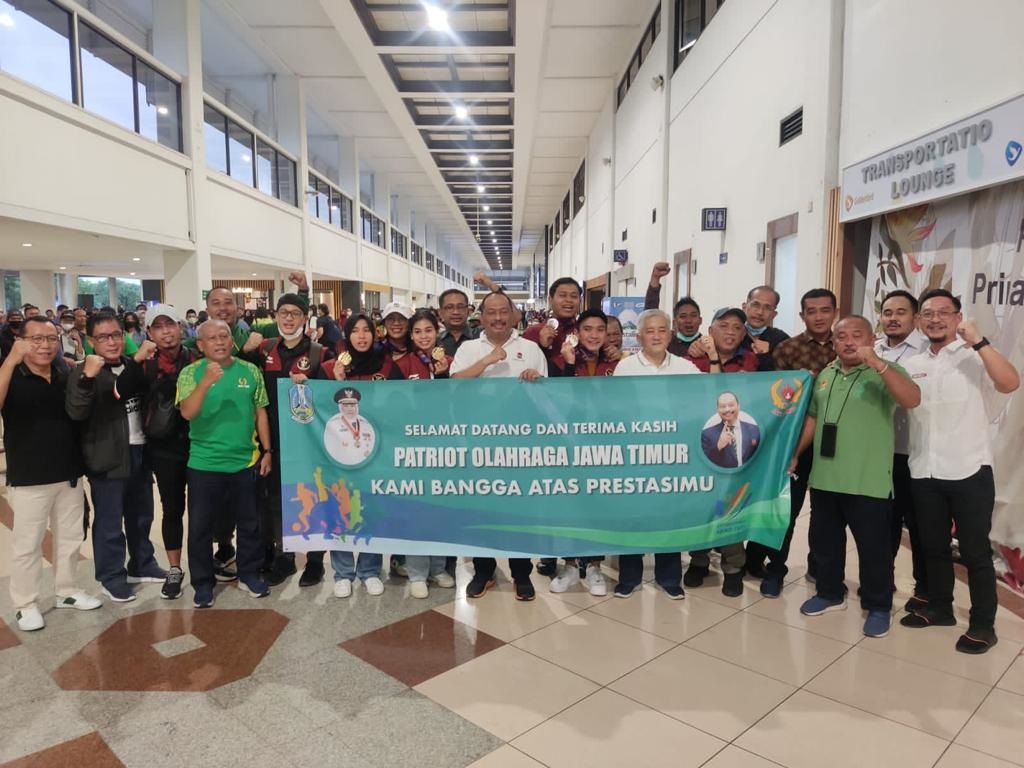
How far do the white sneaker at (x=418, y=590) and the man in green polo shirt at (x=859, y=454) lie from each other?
1899mm

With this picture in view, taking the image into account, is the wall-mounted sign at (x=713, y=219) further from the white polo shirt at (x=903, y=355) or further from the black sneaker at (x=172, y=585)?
the black sneaker at (x=172, y=585)

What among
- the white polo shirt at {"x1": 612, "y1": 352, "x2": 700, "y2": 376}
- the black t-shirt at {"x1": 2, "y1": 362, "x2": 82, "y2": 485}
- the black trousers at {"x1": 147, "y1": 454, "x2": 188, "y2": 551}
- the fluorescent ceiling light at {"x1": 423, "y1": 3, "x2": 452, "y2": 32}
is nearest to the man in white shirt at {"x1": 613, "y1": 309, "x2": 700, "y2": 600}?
the white polo shirt at {"x1": 612, "y1": 352, "x2": 700, "y2": 376}

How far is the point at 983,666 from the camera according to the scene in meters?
2.67

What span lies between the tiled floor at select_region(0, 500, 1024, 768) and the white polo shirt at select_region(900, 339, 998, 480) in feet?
2.67

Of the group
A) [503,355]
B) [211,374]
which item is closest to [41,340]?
[211,374]

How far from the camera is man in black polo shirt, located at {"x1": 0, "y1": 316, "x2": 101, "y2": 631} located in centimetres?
294

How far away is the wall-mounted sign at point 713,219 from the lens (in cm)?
715

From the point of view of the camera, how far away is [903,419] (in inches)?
117

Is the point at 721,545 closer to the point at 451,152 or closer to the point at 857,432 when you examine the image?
the point at 857,432

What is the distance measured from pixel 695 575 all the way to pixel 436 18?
29.5ft

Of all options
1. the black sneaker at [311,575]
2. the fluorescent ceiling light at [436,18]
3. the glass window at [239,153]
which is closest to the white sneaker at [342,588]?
the black sneaker at [311,575]

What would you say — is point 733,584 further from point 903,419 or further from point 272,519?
point 272,519

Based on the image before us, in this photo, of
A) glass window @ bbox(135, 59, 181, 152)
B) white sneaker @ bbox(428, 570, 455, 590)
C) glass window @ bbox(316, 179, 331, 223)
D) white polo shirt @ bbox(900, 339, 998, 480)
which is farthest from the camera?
glass window @ bbox(316, 179, 331, 223)

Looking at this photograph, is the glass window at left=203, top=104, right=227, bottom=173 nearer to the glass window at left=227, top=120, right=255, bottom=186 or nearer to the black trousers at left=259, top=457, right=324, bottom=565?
the glass window at left=227, top=120, right=255, bottom=186
